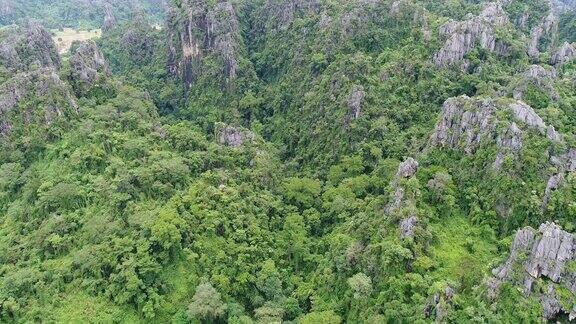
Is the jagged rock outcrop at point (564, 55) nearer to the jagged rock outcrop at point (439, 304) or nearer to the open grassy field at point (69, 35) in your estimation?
the jagged rock outcrop at point (439, 304)

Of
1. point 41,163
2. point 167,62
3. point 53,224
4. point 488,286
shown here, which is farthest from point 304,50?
point 488,286

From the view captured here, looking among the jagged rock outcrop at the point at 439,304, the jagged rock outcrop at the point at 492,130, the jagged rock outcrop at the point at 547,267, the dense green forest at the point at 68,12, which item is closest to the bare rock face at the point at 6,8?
the dense green forest at the point at 68,12

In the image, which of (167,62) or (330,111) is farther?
(167,62)

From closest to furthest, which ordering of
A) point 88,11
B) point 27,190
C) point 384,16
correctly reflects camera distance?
point 27,190 → point 384,16 → point 88,11

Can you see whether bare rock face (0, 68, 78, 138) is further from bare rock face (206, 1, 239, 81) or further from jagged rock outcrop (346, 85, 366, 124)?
jagged rock outcrop (346, 85, 366, 124)

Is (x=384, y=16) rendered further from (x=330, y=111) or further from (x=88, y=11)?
(x=88, y=11)

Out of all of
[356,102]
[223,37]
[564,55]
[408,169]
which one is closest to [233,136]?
[356,102]

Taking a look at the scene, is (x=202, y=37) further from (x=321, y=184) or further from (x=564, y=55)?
(x=564, y=55)
